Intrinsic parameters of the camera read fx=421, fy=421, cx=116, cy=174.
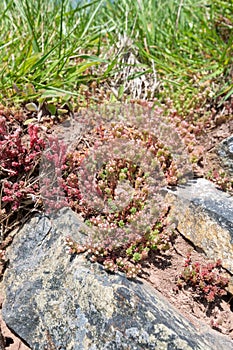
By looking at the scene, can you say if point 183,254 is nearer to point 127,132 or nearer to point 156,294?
point 156,294

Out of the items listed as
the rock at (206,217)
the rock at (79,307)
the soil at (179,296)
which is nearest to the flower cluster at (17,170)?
the rock at (79,307)

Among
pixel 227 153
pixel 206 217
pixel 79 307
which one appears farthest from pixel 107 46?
pixel 79 307

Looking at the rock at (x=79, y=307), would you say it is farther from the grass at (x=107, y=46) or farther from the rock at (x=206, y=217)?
the grass at (x=107, y=46)

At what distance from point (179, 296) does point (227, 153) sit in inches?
63.5

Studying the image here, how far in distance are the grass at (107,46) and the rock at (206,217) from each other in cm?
145

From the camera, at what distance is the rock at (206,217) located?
13.0 ft

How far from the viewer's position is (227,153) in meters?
4.50

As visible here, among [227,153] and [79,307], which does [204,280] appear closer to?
[79,307]

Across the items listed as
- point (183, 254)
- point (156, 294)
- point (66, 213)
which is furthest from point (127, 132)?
point (156, 294)

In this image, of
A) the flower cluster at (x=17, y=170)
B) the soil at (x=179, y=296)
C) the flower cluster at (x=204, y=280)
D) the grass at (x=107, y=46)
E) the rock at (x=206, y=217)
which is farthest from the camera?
the grass at (x=107, y=46)

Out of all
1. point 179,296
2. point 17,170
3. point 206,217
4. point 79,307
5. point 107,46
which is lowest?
point 179,296

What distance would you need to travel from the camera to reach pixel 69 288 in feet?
11.8

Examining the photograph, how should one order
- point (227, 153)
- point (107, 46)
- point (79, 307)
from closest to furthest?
point (79, 307) < point (227, 153) < point (107, 46)

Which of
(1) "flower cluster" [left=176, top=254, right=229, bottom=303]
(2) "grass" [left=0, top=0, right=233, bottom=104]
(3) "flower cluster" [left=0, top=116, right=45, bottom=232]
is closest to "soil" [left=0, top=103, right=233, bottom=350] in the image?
(1) "flower cluster" [left=176, top=254, right=229, bottom=303]
